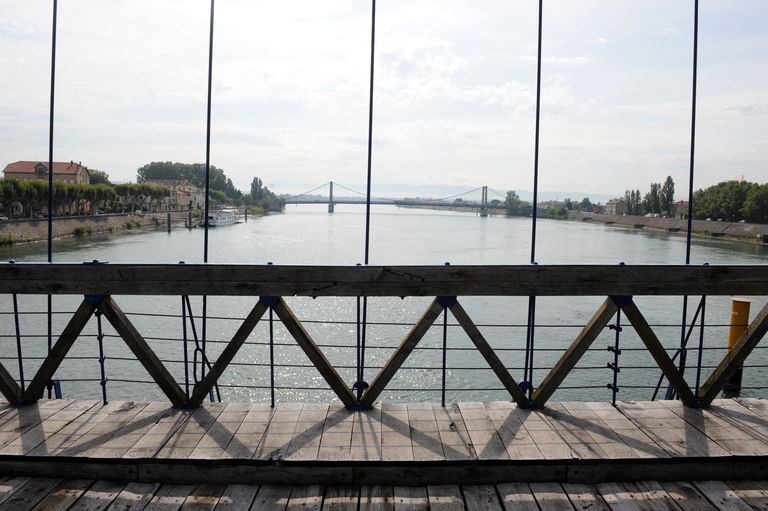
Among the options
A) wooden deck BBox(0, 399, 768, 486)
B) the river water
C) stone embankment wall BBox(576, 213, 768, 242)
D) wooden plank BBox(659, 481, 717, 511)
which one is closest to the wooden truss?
wooden deck BBox(0, 399, 768, 486)

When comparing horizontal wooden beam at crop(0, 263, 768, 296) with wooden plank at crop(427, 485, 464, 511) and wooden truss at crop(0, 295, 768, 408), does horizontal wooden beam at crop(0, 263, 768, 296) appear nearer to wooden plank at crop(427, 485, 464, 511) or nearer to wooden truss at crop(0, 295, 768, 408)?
wooden truss at crop(0, 295, 768, 408)

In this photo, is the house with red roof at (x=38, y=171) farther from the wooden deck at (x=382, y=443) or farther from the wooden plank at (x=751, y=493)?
the wooden plank at (x=751, y=493)

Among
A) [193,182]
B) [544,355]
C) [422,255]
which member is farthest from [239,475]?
[193,182]

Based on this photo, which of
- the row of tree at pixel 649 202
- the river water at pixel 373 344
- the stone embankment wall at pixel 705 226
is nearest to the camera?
the river water at pixel 373 344

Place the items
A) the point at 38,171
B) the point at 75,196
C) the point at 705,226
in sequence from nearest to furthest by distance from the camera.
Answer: the point at 75,196, the point at 38,171, the point at 705,226

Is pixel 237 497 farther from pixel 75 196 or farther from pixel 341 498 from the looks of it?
pixel 75 196

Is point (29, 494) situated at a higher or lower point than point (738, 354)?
lower

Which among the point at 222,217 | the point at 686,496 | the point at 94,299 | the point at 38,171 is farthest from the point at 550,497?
the point at 38,171

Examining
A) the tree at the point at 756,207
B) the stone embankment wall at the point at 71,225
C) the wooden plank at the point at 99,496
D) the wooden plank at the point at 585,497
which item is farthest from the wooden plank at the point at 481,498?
the tree at the point at 756,207

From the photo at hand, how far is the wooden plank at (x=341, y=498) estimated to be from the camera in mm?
2623

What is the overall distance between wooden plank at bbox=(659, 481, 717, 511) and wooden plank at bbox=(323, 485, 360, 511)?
1.50 metres

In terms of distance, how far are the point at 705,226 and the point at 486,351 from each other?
238ft

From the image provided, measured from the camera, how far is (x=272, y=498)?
8.87ft

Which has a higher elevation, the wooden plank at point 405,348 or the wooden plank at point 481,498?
the wooden plank at point 405,348
